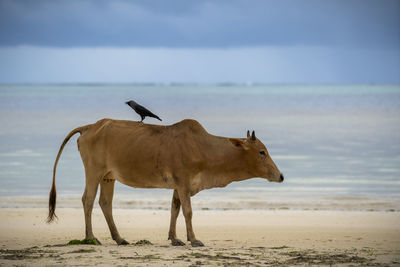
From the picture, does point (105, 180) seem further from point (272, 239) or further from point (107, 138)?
point (272, 239)

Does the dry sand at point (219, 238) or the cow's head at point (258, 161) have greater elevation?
the cow's head at point (258, 161)

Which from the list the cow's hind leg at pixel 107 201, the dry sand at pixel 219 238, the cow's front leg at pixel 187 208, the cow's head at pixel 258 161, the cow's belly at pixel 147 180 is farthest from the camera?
the cow's hind leg at pixel 107 201

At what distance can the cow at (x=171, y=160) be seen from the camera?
466 inches

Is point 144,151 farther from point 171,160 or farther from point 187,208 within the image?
point 187,208

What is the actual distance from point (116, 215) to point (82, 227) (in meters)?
1.69

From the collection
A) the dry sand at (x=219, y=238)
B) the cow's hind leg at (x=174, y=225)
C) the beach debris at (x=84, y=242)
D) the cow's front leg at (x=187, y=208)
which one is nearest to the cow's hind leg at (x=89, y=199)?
the beach debris at (x=84, y=242)

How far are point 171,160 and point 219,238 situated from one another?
2145mm

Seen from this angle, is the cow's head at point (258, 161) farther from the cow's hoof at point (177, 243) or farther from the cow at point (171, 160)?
the cow's hoof at point (177, 243)

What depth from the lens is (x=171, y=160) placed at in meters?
11.8

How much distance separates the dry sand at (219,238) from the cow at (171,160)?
3.07 feet

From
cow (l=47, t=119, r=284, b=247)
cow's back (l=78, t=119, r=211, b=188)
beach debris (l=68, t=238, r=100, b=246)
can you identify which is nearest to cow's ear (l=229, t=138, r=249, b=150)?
cow (l=47, t=119, r=284, b=247)

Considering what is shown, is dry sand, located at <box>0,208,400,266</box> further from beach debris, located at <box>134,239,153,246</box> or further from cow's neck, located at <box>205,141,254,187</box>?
cow's neck, located at <box>205,141,254,187</box>

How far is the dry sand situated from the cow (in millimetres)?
936

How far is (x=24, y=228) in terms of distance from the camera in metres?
14.2
